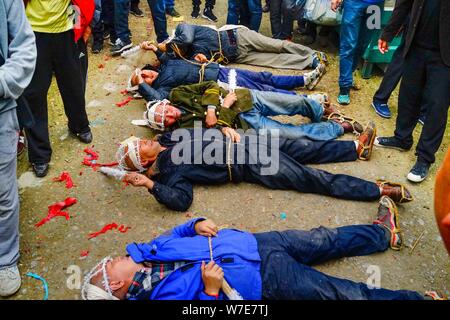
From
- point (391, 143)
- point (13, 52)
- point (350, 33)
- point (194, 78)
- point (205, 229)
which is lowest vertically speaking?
point (391, 143)

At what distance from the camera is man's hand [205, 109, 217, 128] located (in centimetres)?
415

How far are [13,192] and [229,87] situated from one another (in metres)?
2.65

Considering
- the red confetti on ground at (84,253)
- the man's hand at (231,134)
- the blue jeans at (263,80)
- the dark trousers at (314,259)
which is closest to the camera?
the dark trousers at (314,259)

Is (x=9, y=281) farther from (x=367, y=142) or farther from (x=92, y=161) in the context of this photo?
(x=367, y=142)

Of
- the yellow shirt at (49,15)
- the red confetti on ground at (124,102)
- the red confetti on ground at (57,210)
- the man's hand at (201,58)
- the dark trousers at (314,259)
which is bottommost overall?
the red confetti on ground at (57,210)

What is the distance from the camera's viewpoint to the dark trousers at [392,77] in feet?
15.0

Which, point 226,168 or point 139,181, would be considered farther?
point 226,168

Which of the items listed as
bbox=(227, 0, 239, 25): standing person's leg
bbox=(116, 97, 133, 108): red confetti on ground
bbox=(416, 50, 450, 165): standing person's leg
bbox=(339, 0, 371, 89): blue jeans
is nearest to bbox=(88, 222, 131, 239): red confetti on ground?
bbox=(116, 97, 133, 108): red confetti on ground

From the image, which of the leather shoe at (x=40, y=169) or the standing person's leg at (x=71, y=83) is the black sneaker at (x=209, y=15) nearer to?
the standing person's leg at (x=71, y=83)

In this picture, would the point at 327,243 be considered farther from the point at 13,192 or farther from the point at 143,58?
the point at 143,58

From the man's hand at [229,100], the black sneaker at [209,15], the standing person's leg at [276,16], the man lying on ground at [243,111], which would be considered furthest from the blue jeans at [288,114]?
the black sneaker at [209,15]

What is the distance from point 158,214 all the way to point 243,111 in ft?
4.81

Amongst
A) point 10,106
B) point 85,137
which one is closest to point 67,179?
point 85,137

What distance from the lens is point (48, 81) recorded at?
3.77m
